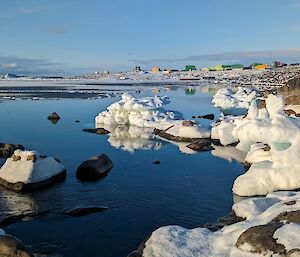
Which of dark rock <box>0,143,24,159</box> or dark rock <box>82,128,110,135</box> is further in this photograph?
dark rock <box>82,128,110,135</box>

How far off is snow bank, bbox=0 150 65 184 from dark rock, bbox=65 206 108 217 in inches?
126

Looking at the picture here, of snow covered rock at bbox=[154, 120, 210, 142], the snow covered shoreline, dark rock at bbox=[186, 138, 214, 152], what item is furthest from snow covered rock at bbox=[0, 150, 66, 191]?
snow covered rock at bbox=[154, 120, 210, 142]

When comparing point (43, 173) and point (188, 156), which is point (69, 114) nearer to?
point (188, 156)

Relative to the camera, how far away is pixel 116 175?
1989cm

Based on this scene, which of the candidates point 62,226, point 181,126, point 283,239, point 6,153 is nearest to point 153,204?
point 62,226

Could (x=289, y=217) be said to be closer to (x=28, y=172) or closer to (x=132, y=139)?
(x=28, y=172)

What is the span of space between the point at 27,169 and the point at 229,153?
42.7 feet

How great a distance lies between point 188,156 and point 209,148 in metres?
2.84

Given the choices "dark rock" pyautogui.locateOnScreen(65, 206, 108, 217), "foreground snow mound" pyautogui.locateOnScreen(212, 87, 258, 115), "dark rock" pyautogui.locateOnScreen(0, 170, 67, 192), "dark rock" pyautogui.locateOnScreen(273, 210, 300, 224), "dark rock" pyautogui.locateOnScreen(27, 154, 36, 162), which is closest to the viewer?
"dark rock" pyautogui.locateOnScreen(273, 210, 300, 224)

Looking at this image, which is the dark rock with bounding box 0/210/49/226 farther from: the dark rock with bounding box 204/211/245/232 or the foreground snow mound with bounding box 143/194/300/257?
the dark rock with bounding box 204/211/245/232

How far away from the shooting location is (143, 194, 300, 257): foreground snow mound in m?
8.09

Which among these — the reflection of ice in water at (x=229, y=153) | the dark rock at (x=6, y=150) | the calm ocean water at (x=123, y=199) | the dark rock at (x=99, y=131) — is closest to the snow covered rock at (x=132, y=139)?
the dark rock at (x=99, y=131)

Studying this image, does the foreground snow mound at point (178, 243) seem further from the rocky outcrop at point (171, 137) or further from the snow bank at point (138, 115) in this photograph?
the snow bank at point (138, 115)

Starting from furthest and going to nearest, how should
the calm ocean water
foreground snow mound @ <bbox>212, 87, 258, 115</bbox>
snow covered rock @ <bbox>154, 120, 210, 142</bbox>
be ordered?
foreground snow mound @ <bbox>212, 87, 258, 115</bbox> < snow covered rock @ <bbox>154, 120, 210, 142</bbox> < the calm ocean water
